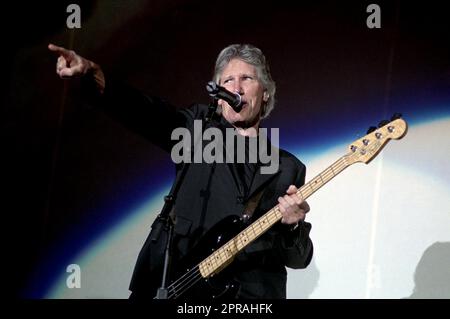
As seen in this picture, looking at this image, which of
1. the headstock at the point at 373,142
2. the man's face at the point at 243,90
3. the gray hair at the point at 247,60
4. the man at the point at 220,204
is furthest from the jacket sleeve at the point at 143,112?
the headstock at the point at 373,142

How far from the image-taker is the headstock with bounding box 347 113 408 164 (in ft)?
9.37

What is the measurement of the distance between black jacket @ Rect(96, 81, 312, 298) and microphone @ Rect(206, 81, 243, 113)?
9.1 inches

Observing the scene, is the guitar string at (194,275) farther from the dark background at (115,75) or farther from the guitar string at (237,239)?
the dark background at (115,75)

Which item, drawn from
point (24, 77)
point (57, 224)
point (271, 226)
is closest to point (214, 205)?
point (271, 226)

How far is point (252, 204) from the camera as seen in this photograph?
3.06 meters

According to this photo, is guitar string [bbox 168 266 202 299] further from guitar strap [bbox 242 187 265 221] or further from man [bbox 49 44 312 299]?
guitar strap [bbox 242 187 265 221]

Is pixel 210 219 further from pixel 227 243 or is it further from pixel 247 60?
pixel 247 60

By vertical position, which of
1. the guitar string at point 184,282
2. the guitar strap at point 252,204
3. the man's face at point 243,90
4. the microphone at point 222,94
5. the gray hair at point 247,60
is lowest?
the guitar string at point 184,282

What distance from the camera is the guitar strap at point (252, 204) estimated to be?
3.01m

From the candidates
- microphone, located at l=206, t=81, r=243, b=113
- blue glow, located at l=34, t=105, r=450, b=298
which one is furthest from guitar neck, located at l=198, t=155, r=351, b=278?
blue glow, located at l=34, t=105, r=450, b=298

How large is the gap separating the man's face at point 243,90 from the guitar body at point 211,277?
1.88 ft

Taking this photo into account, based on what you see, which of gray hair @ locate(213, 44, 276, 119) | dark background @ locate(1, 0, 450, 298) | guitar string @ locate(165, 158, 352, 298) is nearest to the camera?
guitar string @ locate(165, 158, 352, 298)

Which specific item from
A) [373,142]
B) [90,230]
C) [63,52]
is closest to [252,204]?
[373,142]

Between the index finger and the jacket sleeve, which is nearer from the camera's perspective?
the index finger
